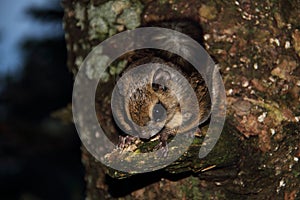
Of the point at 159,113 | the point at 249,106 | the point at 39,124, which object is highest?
the point at 159,113

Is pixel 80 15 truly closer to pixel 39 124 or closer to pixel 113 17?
pixel 113 17

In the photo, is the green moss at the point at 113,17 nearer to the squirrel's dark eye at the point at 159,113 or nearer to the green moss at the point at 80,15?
the green moss at the point at 80,15

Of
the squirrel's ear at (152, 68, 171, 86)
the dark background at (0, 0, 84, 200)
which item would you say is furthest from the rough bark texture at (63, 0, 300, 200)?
the dark background at (0, 0, 84, 200)

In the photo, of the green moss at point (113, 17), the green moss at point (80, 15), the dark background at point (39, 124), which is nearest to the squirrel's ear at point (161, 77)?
the green moss at point (113, 17)

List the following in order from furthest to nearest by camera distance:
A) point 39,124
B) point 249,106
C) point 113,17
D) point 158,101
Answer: point 39,124 < point 113,17 < point 249,106 < point 158,101

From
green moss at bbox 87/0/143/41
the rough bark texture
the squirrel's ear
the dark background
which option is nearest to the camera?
the squirrel's ear

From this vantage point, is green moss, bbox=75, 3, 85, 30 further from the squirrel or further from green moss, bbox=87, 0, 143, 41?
the squirrel

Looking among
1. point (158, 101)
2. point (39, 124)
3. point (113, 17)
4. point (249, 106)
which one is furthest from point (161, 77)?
point (39, 124)

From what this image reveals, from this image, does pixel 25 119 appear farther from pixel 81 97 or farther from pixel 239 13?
pixel 239 13
